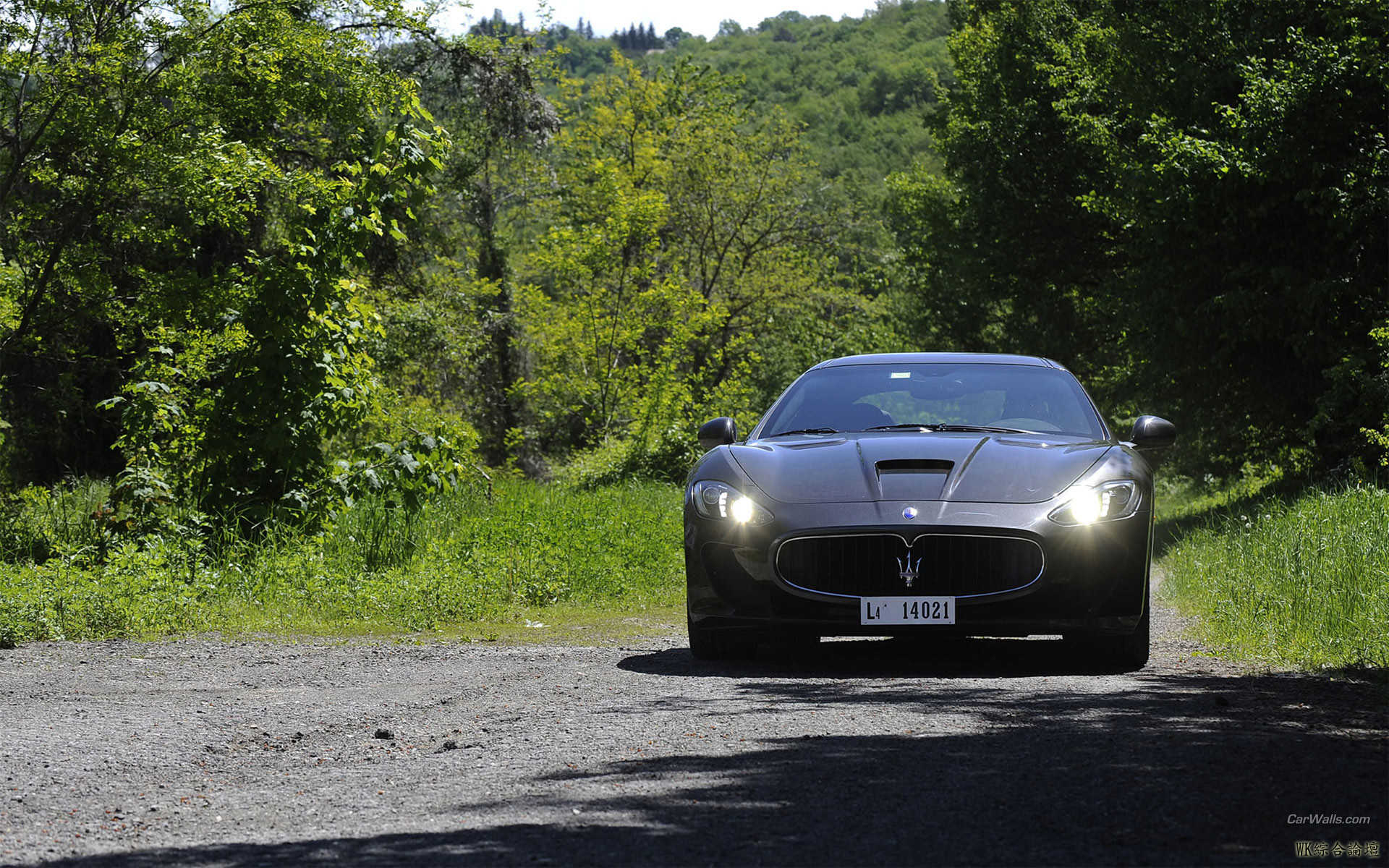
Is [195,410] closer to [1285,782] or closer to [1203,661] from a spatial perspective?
[1203,661]

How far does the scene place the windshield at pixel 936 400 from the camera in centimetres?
786

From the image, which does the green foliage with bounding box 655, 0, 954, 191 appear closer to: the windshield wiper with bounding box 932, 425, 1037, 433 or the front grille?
the windshield wiper with bounding box 932, 425, 1037, 433

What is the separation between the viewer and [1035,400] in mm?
8070

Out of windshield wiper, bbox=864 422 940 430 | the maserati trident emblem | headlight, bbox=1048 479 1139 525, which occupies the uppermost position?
windshield wiper, bbox=864 422 940 430

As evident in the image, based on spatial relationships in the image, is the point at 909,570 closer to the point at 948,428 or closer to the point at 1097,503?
the point at 1097,503

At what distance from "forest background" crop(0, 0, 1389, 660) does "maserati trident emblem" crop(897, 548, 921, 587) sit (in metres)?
4.13

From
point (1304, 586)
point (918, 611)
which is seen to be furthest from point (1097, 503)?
point (1304, 586)

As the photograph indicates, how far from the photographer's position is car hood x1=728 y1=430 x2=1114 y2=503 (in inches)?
264

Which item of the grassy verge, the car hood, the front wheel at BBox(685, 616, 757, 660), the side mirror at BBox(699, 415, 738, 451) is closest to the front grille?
the car hood

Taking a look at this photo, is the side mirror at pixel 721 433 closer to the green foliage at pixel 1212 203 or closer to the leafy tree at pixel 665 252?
the green foliage at pixel 1212 203

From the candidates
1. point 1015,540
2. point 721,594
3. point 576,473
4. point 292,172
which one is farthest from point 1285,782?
point 576,473

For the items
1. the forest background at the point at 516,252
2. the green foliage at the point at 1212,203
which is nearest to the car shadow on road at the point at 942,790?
the forest background at the point at 516,252

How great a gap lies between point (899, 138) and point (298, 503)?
97.6 metres

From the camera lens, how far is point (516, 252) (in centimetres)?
4622
